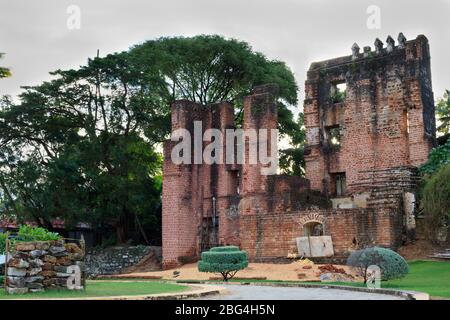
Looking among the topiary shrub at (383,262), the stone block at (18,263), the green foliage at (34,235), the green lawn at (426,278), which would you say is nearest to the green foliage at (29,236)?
the green foliage at (34,235)

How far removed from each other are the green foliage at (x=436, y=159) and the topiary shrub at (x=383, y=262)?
37.5ft

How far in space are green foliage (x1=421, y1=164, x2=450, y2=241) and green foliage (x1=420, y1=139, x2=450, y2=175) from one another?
155 inches

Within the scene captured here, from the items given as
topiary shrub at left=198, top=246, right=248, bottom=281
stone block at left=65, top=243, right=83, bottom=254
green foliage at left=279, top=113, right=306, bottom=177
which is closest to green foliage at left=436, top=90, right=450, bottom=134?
green foliage at left=279, top=113, right=306, bottom=177

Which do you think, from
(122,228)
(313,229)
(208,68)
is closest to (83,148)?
(122,228)

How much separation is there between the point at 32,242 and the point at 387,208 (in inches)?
582

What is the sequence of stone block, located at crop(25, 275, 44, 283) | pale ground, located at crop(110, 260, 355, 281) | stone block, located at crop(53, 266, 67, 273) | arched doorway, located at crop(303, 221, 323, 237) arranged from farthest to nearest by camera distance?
arched doorway, located at crop(303, 221, 323, 237), pale ground, located at crop(110, 260, 355, 281), stone block, located at crop(53, 266, 67, 273), stone block, located at crop(25, 275, 44, 283)

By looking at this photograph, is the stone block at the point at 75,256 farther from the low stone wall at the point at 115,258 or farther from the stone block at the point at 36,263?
the low stone wall at the point at 115,258

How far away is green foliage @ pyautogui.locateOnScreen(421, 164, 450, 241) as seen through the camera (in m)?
22.5

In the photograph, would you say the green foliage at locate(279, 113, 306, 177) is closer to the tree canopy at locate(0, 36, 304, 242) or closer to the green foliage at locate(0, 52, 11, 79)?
the tree canopy at locate(0, 36, 304, 242)

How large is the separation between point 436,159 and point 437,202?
5526mm

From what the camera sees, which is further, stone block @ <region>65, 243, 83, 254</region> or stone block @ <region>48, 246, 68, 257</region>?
stone block @ <region>65, 243, 83, 254</region>

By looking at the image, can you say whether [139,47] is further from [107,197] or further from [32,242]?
[32,242]

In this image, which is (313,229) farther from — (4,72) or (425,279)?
(4,72)
